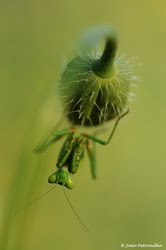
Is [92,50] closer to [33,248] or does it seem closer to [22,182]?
[22,182]

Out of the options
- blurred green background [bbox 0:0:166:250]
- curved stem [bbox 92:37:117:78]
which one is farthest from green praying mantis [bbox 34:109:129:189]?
curved stem [bbox 92:37:117:78]

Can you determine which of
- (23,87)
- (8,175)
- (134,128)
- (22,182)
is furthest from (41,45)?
(22,182)

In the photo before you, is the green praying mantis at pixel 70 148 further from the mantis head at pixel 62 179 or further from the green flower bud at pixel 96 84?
the green flower bud at pixel 96 84

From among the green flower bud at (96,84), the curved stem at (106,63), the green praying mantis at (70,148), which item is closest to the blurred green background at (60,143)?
the green praying mantis at (70,148)

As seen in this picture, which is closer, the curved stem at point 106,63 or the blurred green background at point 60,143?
the curved stem at point 106,63

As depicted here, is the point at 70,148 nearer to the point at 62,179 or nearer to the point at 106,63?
the point at 62,179

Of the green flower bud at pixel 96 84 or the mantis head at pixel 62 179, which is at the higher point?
the green flower bud at pixel 96 84

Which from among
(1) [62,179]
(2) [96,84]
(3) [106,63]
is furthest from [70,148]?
(3) [106,63]
